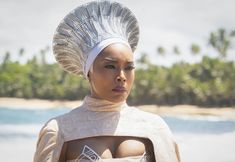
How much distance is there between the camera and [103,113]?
1.40 m

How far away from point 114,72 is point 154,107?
55.6 feet

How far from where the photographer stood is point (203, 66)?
17.7 m

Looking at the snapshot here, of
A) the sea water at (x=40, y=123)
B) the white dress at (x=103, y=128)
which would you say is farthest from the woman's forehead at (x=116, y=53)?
the sea water at (x=40, y=123)

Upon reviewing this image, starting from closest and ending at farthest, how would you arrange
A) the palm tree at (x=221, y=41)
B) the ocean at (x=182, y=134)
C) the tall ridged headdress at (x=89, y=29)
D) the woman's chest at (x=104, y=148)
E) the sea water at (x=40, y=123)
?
the woman's chest at (x=104, y=148), the tall ridged headdress at (x=89, y=29), the ocean at (x=182, y=134), the sea water at (x=40, y=123), the palm tree at (x=221, y=41)

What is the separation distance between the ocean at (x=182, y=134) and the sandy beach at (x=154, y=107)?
170 mm

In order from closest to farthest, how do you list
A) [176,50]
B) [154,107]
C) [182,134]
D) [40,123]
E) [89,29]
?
[89,29] → [182,134] → [40,123] → [176,50] → [154,107]

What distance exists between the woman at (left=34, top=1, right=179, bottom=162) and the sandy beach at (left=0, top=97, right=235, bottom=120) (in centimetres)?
1530

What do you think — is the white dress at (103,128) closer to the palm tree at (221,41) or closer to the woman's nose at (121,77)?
the woman's nose at (121,77)

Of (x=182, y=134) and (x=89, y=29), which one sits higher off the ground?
(x=89, y=29)

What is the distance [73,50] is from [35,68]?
58.5 feet

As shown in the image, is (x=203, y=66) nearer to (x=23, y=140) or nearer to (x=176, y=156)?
(x=23, y=140)

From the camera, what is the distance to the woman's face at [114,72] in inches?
53.7

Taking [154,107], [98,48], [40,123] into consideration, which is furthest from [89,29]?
[154,107]

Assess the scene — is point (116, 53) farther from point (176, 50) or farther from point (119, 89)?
point (176, 50)
